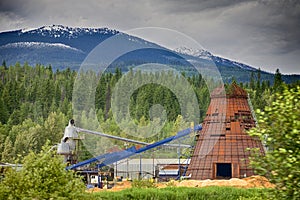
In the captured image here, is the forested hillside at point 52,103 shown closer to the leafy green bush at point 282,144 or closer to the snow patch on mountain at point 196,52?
the snow patch on mountain at point 196,52

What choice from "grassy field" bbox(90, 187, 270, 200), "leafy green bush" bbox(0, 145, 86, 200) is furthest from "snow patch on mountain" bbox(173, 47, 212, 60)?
"leafy green bush" bbox(0, 145, 86, 200)

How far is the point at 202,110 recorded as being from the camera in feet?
307

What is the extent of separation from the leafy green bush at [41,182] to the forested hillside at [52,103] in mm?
59262

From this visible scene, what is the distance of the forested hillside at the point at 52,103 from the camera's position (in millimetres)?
81938

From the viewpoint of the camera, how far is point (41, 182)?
44.1 ft

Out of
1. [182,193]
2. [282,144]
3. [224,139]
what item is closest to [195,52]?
[224,139]

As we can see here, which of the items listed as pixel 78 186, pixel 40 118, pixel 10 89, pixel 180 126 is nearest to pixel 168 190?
pixel 78 186

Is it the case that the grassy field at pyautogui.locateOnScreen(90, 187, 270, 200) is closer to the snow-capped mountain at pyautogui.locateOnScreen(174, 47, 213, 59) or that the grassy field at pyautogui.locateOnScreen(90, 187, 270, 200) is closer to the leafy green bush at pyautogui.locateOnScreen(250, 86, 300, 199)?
Answer: the leafy green bush at pyautogui.locateOnScreen(250, 86, 300, 199)

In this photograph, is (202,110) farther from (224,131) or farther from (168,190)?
(168,190)

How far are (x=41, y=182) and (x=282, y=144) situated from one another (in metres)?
5.92

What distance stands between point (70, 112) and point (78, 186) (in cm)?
9084

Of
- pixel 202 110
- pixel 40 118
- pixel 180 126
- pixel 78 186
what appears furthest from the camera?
pixel 40 118

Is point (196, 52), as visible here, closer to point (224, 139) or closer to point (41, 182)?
point (224, 139)

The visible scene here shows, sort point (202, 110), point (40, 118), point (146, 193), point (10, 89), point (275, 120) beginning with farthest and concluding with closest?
point (10, 89)
point (40, 118)
point (202, 110)
point (146, 193)
point (275, 120)
